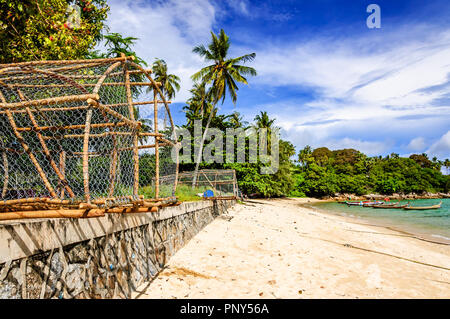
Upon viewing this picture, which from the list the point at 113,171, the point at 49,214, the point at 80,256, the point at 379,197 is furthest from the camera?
the point at 379,197

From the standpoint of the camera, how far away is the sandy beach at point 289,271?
15.6 ft

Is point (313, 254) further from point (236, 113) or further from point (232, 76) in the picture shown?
point (236, 113)

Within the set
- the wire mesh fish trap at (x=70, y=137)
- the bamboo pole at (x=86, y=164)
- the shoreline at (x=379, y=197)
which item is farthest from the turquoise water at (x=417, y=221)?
the shoreline at (x=379, y=197)

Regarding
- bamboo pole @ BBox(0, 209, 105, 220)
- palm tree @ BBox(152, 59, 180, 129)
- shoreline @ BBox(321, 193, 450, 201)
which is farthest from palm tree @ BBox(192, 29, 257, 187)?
shoreline @ BBox(321, 193, 450, 201)

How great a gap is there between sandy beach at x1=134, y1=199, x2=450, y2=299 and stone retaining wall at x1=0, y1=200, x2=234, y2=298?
1.83ft

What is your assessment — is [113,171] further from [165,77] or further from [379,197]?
[379,197]

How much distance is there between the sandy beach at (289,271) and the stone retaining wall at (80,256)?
1.83 feet

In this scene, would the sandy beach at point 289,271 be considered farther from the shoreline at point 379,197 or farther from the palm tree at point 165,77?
the shoreline at point 379,197

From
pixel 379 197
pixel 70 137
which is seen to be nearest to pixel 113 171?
pixel 70 137

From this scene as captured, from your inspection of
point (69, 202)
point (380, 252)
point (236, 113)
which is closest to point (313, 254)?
point (380, 252)

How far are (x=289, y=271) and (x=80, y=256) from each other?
4.74 metres

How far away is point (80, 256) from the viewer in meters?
2.88

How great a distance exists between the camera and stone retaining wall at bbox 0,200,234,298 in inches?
82.0

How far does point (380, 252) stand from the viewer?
873 cm
